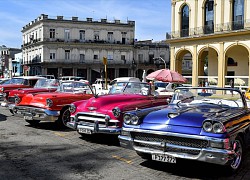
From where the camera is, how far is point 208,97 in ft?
22.2


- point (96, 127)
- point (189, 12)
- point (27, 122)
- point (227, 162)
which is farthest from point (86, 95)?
point (189, 12)

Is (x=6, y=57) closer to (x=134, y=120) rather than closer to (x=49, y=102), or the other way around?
(x=49, y=102)

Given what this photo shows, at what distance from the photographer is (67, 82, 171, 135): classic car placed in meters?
7.30

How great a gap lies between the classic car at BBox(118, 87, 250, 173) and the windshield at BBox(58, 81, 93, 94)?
4.79 metres

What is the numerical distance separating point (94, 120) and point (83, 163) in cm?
166

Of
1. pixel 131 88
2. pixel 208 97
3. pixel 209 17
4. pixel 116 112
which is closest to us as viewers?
pixel 208 97

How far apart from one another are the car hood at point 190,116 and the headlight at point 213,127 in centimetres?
9

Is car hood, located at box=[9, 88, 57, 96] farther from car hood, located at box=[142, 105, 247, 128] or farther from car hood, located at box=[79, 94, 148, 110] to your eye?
car hood, located at box=[142, 105, 247, 128]

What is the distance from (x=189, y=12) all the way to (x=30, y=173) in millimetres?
26748

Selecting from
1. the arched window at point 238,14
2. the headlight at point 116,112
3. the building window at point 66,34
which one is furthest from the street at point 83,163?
the building window at point 66,34

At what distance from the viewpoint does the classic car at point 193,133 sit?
4.90m

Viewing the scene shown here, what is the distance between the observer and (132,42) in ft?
203

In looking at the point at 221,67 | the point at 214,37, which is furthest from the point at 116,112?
the point at 214,37

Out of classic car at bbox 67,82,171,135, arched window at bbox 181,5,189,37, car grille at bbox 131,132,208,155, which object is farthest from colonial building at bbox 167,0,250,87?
car grille at bbox 131,132,208,155
